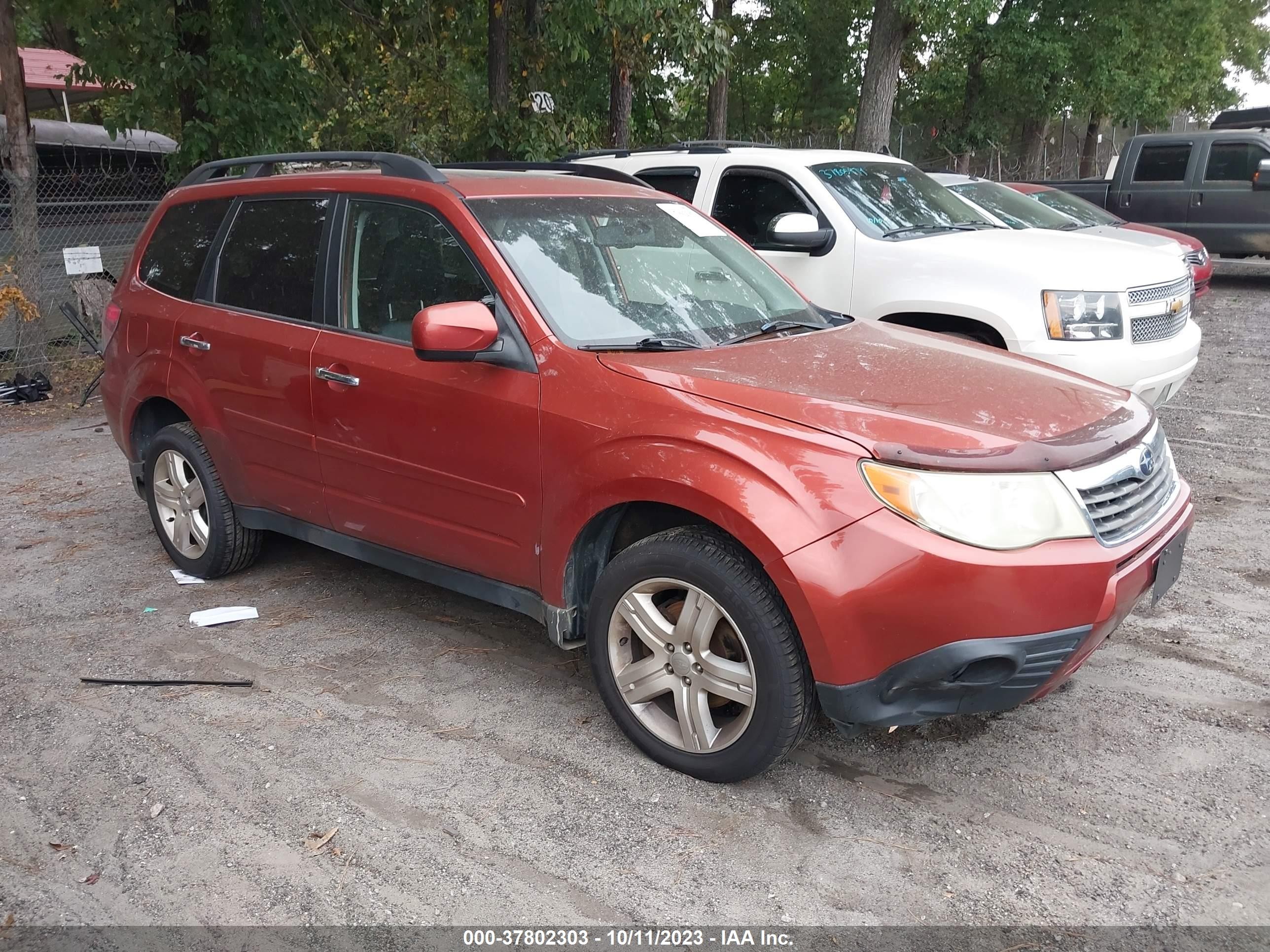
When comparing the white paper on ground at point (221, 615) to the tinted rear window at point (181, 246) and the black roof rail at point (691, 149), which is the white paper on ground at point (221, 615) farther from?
the black roof rail at point (691, 149)

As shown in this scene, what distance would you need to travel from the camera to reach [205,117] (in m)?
11.0

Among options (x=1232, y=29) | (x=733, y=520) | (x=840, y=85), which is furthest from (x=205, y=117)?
(x=1232, y=29)

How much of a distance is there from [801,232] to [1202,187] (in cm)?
1124

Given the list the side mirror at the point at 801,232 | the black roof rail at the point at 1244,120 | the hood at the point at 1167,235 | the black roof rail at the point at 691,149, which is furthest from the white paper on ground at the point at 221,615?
the black roof rail at the point at 1244,120

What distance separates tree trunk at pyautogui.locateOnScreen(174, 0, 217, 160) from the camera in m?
10.6

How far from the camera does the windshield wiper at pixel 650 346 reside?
3555mm

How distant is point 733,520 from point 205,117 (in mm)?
10001

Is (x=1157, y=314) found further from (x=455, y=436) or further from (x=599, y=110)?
(x=599, y=110)

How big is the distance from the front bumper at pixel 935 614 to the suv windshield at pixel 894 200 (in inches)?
166

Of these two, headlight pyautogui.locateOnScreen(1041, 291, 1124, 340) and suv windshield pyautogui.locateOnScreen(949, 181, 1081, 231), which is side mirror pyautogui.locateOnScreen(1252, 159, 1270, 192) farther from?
headlight pyautogui.locateOnScreen(1041, 291, 1124, 340)

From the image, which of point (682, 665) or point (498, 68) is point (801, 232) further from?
point (498, 68)

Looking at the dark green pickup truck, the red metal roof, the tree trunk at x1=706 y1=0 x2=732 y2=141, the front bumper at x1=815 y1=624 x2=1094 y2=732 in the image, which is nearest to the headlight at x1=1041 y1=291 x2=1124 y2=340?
the front bumper at x1=815 y1=624 x2=1094 y2=732

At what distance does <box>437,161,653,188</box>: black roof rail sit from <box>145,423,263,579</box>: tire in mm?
1762

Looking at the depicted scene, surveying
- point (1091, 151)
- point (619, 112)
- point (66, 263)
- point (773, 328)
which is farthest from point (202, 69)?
point (1091, 151)
